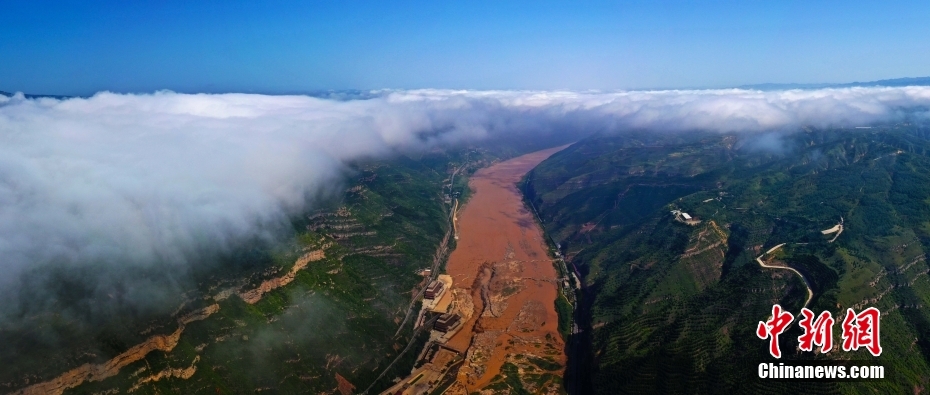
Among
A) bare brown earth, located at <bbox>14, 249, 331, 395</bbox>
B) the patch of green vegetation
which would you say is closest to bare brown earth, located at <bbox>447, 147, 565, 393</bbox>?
the patch of green vegetation

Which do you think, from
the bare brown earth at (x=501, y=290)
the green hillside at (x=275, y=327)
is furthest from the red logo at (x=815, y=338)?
the green hillside at (x=275, y=327)

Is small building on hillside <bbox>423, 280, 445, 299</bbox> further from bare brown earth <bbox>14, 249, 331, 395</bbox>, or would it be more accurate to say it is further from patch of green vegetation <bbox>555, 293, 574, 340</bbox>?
bare brown earth <bbox>14, 249, 331, 395</bbox>

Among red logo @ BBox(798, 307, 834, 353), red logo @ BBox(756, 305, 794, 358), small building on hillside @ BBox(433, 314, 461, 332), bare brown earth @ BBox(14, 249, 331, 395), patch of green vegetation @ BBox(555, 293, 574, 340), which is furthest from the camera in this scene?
patch of green vegetation @ BBox(555, 293, 574, 340)

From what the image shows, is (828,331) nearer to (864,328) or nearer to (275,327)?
(864,328)

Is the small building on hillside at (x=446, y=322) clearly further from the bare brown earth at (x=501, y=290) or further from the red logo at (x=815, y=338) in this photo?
the red logo at (x=815, y=338)

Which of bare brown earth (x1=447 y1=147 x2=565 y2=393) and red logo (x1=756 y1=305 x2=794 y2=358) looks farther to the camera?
bare brown earth (x1=447 y1=147 x2=565 y2=393)

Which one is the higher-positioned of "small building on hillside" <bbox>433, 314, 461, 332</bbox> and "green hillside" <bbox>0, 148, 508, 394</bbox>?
"green hillside" <bbox>0, 148, 508, 394</bbox>

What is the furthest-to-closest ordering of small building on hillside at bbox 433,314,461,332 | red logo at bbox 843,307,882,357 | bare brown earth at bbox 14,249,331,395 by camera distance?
small building on hillside at bbox 433,314,461,332 → bare brown earth at bbox 14,249,331,395 → red logo at bbox 843,307,882,357

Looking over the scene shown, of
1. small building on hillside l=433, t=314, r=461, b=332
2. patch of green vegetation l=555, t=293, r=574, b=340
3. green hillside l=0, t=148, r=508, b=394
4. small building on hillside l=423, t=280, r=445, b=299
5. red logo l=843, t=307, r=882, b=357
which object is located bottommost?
patch of green vegetation l=555, t=293, r=574, b=340
